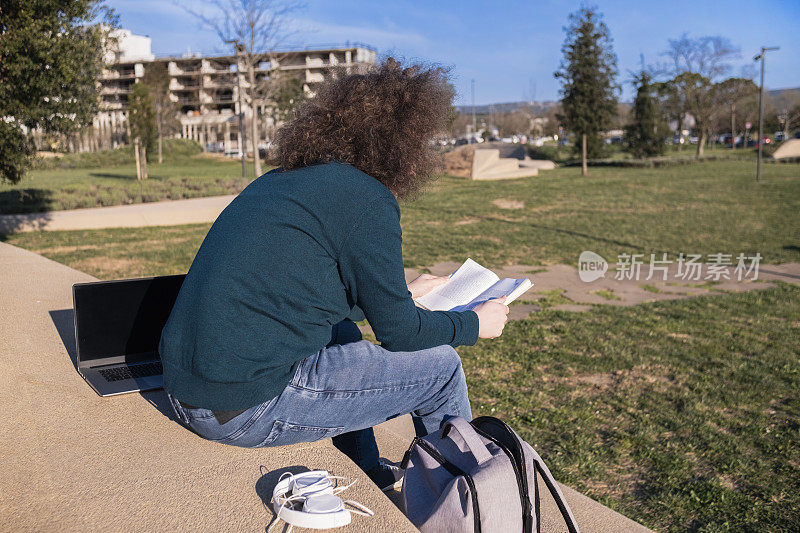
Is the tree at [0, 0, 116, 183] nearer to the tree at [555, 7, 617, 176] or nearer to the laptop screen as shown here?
the laptop screen

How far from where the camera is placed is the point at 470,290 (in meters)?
2.52

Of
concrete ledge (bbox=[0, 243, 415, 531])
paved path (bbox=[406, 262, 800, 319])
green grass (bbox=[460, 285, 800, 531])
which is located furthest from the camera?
paved path (bbox=[406, 262, 800, 319])

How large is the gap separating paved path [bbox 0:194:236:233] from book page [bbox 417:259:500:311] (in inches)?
440

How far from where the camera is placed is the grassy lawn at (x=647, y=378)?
3006 millimetres

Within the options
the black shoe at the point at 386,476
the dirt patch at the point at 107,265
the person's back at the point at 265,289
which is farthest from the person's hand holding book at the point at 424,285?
the dirt patch at the point at 107,265

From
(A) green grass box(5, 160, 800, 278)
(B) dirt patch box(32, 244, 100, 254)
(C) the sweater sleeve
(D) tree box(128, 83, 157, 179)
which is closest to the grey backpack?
(C) the sweater sleeve

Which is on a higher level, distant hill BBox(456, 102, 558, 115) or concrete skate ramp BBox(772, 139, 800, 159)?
distant hill BBox(456, 102, 558, 115)

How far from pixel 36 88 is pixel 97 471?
7.04 metres

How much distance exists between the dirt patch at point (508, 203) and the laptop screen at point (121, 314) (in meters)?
14.1

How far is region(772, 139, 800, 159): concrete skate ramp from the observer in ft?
114

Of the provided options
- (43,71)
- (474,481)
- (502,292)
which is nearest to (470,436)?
(474,481)

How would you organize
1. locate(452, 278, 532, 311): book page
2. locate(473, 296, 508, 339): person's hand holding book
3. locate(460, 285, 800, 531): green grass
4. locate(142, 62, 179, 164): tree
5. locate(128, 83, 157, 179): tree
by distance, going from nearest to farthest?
locate(473, 296, 508, 339): person's hand holding book, locate(452, 278, 532, 311): book page, locate(460, 285, 800, 531): green grass, locate(128, 83, 157, 179): tree, locate(142, 62, 179, 164): tree

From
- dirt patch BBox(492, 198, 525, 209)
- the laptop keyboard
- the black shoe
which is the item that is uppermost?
the laptop keyboard

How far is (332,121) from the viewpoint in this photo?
6.76 ft
